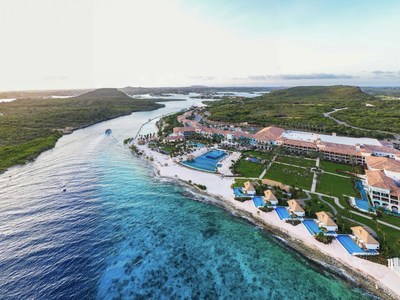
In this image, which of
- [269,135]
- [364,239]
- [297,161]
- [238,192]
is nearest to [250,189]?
[238,192]

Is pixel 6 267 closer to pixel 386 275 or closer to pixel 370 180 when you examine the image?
pixel 386 275

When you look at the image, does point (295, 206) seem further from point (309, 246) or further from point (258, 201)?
point (309, 246)

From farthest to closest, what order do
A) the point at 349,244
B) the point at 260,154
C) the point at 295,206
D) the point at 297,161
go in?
the point at 260,154
the point at 297,161
the point at 295,206
the point at 349,244

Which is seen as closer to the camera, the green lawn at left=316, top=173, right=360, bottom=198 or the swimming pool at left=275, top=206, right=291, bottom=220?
the swimming pool at left=275, top=206, right=291, bottom=220

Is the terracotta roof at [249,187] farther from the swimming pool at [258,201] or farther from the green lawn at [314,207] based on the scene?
the green lawn at [314,207]

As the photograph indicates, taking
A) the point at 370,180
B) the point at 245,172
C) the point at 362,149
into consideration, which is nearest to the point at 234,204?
the point at 245,172

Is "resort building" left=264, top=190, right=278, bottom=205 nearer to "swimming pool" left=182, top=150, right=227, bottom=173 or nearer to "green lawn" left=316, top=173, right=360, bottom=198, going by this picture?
"green lawn" left=316, top=173, right=360, bottom=198

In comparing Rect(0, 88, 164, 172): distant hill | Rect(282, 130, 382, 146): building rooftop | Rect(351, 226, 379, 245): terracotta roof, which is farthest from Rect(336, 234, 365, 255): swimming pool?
Rect(0, 88, 164, 172): distant hill
